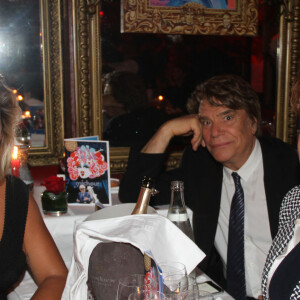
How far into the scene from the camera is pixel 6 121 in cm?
141

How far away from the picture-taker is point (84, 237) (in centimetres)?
90

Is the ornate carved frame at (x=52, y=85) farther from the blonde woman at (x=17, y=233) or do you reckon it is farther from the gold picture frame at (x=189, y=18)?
the blonde woman at (x=17, y=233)

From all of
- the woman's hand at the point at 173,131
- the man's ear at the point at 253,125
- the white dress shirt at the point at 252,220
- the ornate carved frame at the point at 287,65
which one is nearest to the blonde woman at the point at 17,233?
the woman's hand at the point at 173,131

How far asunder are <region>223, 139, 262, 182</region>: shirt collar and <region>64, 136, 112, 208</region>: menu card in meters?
0.54

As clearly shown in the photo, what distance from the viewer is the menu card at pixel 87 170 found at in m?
1.67

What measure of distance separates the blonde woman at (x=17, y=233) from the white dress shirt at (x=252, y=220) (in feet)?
2.57

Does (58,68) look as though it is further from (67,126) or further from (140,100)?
(140,100)

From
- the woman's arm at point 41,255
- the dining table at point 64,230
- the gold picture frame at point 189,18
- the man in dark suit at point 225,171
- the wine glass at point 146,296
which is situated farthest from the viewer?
the gold picture frame at point 189,18

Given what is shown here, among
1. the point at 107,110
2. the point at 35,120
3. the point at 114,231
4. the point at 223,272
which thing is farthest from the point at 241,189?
the point at 35,120

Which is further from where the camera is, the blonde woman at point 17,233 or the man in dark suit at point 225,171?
the man in dark suit at point 225,171

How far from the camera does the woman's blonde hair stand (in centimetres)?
138

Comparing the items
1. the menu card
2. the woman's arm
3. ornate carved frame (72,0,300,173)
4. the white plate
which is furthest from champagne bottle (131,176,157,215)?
ornate carved frame (72,0,300,173)

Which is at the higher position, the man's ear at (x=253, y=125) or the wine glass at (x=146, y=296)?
the man's ear at (x=253, y=125)

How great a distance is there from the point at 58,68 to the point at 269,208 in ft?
4.98
